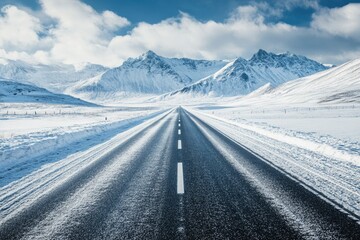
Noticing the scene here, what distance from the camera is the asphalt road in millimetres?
3877

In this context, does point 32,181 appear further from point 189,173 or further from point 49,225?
point 189,173

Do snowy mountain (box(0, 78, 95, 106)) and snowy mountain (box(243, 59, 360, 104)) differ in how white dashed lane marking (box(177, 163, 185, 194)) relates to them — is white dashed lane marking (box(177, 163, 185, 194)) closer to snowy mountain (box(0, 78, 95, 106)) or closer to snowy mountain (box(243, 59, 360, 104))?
snowy mountain (box(243, 59, 360, 104))

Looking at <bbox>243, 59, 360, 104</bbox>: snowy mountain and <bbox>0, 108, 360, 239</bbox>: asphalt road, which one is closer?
<bbox>0, 108, 360, 239</bbox>: asphalt road

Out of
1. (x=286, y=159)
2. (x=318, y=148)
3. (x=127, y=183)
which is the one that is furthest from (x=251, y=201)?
(x=318, y=148)

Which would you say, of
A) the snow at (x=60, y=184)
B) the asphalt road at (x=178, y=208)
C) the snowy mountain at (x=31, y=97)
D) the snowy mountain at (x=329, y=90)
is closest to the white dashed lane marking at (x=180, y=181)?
the asphalt road at (x=178, y=208)

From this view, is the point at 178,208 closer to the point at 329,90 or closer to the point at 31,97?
the point at 31,97

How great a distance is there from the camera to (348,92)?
387 feet

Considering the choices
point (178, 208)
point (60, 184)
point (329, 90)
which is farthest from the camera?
point (329, 90)

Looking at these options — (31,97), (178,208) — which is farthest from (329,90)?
(178,208)

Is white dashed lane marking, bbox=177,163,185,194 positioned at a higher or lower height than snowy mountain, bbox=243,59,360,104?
lower

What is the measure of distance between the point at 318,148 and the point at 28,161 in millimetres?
11116

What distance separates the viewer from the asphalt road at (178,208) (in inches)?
153

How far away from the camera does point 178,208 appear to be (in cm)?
475

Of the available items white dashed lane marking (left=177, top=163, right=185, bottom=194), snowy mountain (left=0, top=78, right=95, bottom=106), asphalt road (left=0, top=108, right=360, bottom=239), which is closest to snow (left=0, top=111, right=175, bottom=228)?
asphalt road (left=0, top=108, right=360, bottom=239)
